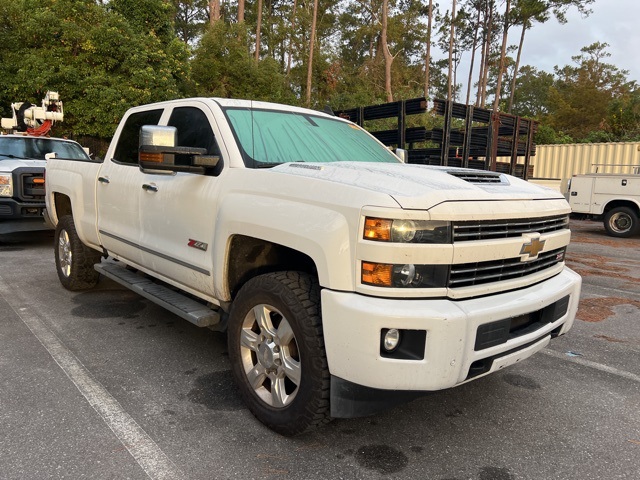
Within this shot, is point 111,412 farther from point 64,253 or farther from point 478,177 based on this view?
point 64,253

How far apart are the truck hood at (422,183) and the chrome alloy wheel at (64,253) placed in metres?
3.54

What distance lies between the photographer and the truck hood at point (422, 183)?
7.50ft

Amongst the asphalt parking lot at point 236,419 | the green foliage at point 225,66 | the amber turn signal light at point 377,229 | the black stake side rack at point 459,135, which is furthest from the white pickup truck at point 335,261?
the green foliage at point 225,66

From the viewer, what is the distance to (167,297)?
3.62 m

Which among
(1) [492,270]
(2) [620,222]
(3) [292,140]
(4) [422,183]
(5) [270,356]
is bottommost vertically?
(2) [620,222]

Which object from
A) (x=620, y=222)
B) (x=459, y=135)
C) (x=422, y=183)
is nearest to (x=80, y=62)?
(x=459, y=135)

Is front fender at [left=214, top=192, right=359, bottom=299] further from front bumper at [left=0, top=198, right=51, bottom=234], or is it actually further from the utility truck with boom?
front bumper at [left=0, top=198, right=51, bottom=234]

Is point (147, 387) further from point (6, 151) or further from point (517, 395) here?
point (6, 151)

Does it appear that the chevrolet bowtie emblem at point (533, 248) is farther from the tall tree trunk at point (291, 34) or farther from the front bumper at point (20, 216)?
the tall tree trunk at point (291, 34)

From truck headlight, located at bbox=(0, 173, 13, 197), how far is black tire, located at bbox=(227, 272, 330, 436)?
652 centimetres

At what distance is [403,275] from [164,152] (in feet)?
5.28

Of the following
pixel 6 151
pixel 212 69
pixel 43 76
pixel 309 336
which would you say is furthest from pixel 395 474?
pixel 212 69

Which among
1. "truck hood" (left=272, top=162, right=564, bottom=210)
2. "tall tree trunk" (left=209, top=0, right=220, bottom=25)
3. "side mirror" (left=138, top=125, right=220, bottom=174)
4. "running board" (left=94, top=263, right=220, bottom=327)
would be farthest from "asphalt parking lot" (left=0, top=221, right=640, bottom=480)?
"tall tree trunk" (left=209, top=0, right=220, bottom=25)

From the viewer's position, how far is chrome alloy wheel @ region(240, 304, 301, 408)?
103 inches
